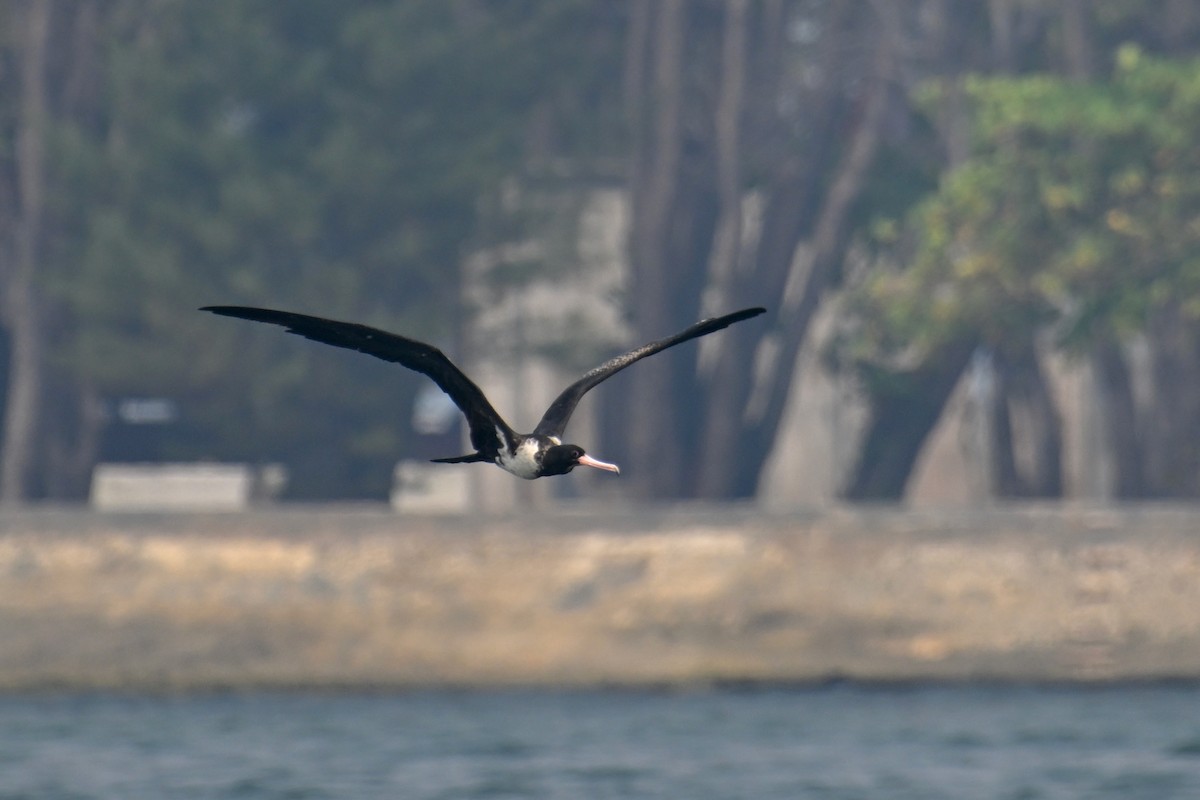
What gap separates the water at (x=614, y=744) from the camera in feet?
75.5

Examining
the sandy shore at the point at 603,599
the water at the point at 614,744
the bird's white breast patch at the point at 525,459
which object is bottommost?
the water at the point at 614,744

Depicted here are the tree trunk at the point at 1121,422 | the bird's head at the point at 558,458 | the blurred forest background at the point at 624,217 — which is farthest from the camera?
the tree trunk at the point at 1121,422

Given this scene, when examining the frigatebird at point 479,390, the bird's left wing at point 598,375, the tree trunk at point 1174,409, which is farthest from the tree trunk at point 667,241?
the frigatebird at point 479,390

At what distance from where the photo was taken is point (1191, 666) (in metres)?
27.7

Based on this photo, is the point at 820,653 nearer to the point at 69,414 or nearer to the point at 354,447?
the point at 354,447

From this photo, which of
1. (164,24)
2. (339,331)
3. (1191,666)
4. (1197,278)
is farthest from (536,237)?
(339,331)

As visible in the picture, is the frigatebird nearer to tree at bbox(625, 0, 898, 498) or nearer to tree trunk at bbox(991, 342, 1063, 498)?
tree at bbox(625, 0, 898, 498)

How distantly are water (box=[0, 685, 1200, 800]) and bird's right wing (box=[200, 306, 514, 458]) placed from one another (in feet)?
35.8

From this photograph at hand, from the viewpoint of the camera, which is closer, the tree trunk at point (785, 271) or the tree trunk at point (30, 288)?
the tree trunk at point (30, 288)

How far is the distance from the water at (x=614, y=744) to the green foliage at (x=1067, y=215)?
7774 mm

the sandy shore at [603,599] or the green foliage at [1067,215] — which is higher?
the green foliage at [1067,215]

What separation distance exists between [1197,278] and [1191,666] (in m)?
7.18

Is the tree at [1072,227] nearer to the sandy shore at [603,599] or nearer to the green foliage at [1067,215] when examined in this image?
the green foliage at [1067,215]

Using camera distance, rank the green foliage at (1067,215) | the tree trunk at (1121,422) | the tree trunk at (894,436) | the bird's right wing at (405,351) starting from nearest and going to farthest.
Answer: the bird's right wing at (405,351), the green foliage at (1067,215), the tree trunk at (1121,422), the tree trunk at (894,436)
